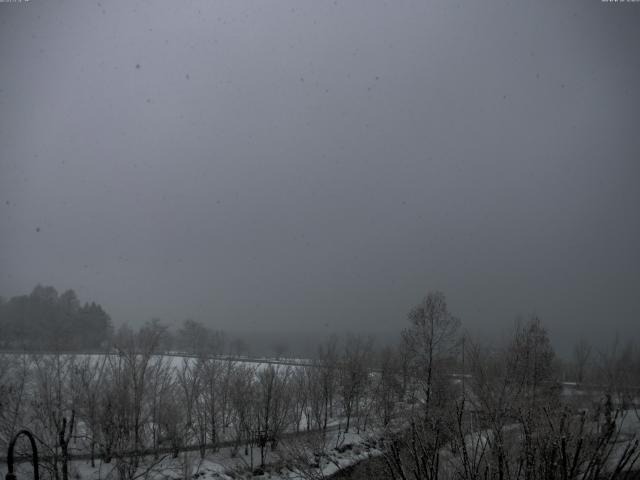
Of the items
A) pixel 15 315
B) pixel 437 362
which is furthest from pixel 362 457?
pixel 15 315

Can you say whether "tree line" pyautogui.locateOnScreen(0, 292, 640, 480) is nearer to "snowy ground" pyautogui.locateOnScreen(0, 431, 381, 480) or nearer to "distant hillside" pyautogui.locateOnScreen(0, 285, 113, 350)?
"snowy ground" pyautogui.locateOnScreen(0, 431, 381, 480)

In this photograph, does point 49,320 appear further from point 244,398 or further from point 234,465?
point 234,465

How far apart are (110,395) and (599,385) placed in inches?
1818

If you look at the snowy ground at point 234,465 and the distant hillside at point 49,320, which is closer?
the snowy ground at point 234,465

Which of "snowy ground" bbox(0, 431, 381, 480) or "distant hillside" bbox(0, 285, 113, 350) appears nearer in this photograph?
"snowy ground" bbox(0, 431, 381, 480)

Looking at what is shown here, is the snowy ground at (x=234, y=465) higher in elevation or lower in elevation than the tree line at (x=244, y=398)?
lower

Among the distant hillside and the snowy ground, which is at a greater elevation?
the distant hillside

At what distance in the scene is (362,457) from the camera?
2728 centimetres

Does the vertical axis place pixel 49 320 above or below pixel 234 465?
above

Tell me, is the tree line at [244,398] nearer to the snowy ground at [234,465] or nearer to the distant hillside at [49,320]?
the snowy ground at [234,465]

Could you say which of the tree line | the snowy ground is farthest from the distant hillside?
the snowy ground

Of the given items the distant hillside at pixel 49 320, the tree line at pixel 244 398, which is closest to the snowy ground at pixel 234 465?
the tree line at pixel 244 398

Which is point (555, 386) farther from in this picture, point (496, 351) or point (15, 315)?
point (15, 315)

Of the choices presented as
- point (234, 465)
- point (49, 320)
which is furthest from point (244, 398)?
point (49, 320)
